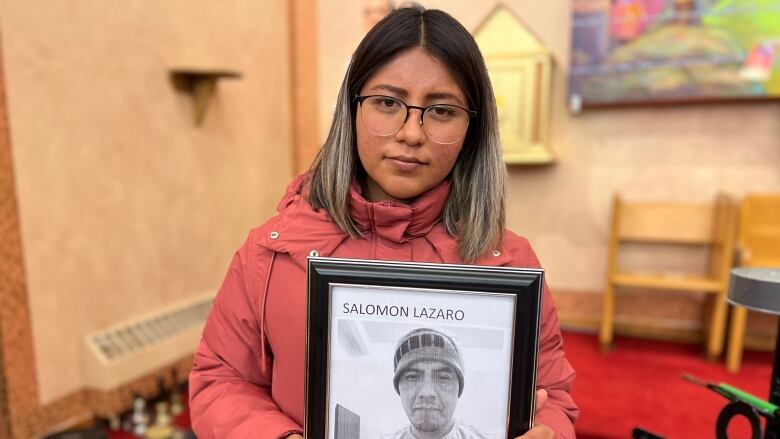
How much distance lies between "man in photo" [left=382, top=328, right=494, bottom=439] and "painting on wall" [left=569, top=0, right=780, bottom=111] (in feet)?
10.8

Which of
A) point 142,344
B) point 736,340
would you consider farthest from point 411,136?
point 736,340

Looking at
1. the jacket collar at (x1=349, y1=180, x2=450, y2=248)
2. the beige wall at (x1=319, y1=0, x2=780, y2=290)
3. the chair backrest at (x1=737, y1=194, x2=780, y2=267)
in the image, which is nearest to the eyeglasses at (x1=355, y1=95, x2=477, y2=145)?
the jacket collar at (x1=349, y1=180, x2=450, y2=248)

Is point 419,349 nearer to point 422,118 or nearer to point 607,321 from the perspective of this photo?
point 422,118

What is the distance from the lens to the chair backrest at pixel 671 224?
3.42 metres

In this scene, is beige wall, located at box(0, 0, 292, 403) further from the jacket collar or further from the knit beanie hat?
the knit beanie hat

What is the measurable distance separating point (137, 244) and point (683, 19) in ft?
11.9

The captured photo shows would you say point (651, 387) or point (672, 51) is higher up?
point (672, 51)

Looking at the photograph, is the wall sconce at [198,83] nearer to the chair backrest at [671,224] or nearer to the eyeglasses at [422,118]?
the eyeglasses at [422,118]

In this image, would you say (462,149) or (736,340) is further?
(736,340)

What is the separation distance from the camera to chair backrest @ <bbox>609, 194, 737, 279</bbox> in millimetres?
3422

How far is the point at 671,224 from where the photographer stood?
3527 mm

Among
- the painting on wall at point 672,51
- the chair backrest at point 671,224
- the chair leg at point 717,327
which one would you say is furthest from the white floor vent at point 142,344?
the chair leg at point 717,327

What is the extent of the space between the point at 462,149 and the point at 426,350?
42 centimetres

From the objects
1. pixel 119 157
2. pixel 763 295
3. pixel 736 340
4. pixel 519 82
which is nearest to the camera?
pixel 763 295
